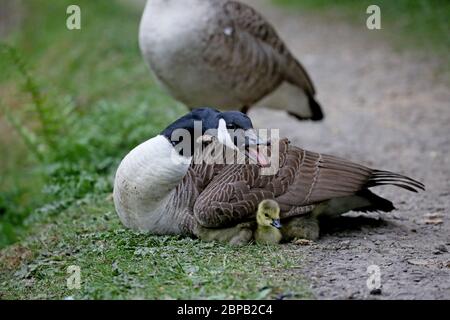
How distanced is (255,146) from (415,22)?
10.9 meters

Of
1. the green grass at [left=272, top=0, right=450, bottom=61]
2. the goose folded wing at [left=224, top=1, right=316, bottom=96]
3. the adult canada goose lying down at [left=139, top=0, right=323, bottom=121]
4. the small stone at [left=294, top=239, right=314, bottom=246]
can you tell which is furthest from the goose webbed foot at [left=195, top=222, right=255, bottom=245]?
the green grass at [left=272, top=0, right=450, bottom=61]

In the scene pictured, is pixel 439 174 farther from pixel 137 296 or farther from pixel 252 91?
pixel 137 296

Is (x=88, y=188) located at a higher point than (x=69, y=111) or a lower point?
lower

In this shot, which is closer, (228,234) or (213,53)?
(228,234)

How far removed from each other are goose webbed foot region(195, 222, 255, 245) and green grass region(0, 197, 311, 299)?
0.09 metres

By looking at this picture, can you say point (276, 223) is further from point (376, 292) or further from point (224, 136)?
point (376, 292)

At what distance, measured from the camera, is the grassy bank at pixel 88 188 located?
4.95 m

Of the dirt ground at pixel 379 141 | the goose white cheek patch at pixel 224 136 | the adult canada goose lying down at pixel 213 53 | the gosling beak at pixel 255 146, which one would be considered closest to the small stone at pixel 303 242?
the dirt ground at pixel 379 141

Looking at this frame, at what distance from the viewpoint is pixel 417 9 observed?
53.0ft

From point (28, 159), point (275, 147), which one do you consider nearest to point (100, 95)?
point (28, 159)

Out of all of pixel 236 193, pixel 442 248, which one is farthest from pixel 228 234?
pixel 442 248

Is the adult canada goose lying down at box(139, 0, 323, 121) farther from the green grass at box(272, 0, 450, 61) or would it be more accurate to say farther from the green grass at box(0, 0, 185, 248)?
the green grass at box(272, 0, 450, 61)

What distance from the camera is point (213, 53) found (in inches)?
324

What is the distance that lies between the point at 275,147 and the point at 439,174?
3.00 meters
